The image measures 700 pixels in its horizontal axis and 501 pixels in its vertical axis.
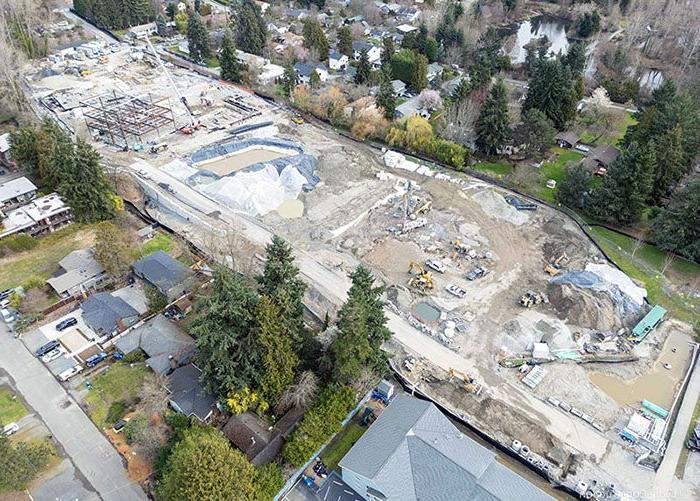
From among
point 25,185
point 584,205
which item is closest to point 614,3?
point 584,205

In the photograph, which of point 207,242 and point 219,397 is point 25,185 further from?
point 219,397

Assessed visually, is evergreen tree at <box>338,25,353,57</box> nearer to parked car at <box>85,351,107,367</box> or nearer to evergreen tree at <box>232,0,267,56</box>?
evergreen tree at <box>232,0,267,56</box>

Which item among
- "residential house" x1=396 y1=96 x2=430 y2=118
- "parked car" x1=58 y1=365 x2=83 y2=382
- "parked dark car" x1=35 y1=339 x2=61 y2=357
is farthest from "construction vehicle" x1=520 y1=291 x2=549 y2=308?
"parked dark car" x1=35 y1=339 x2=61 y2=357

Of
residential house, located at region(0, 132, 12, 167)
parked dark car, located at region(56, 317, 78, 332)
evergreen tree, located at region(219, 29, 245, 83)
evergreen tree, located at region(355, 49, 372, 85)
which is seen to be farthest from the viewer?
evergreen tree, located at region(219, 29, 245, 83)

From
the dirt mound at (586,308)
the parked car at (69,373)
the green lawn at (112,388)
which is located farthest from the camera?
the dirt mound at (586,308)

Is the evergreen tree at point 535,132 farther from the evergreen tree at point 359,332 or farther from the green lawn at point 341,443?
the green lawn at point 341,443

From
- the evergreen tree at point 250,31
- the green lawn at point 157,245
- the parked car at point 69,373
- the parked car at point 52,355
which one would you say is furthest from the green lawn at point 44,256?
the evergreen tree at point 250,31
